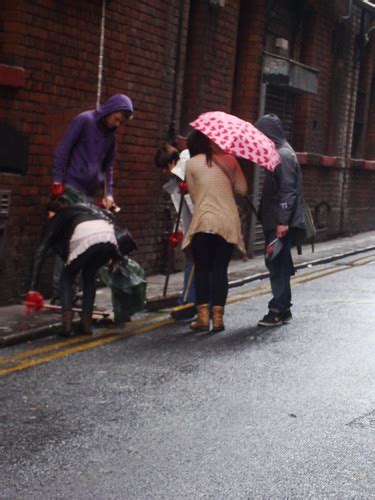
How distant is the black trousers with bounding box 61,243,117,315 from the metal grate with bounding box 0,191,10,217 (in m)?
1.23

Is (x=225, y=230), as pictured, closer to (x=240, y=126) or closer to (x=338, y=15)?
(x=240, y=126)

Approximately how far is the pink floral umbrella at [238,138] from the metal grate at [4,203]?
5.66 feet

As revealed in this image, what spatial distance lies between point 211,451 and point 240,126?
169 inches

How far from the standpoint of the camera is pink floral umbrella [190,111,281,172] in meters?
9.31

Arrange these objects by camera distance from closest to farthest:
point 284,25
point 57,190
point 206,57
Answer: point 57,190 < point 206,57 < point 284,25

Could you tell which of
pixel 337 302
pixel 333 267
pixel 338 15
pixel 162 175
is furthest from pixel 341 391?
pixel 338 15

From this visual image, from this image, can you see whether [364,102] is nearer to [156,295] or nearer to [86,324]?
[156,295]

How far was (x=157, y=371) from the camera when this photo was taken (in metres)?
7.81

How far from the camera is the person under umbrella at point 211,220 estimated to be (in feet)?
31.8

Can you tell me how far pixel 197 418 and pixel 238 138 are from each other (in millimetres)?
3417

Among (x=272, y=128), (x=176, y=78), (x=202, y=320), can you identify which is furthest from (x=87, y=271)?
(x=176, y=78)

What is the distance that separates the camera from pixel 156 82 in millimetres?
13180

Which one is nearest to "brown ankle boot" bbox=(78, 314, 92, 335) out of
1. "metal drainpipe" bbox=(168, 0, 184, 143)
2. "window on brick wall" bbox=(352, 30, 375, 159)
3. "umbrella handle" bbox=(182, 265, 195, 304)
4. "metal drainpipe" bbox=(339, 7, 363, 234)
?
"umbrella handle" bbox=(182, 265, 195, 304)

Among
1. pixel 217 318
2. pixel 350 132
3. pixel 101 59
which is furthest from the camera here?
pixel 350 132
